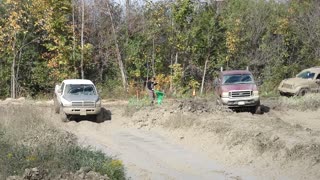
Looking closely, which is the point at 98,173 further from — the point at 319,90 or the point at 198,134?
the point at 319,90

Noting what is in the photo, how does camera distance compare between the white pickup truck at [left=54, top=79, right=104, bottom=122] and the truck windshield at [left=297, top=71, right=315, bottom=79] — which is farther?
the truck windshield at [left=297, top=71, right=315, bottom=79]

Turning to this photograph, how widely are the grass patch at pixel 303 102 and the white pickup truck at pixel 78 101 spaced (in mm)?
10084

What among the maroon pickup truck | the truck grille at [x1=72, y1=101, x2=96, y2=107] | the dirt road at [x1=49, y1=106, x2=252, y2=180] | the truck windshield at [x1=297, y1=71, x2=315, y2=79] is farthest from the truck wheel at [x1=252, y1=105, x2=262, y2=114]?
the truck grille at [x1=72, y1=101, x2=96, y2=107]

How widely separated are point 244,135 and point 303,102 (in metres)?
10.9

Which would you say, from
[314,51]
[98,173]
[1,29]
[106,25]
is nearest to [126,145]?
[98,173]

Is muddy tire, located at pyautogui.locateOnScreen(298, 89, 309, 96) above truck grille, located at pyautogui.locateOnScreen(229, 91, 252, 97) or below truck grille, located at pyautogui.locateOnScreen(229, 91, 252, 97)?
below

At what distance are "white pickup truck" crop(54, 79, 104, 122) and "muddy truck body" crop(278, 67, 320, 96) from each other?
40.3 feet

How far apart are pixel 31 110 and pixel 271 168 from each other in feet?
37.6

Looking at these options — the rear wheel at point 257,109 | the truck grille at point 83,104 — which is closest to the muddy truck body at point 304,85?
the rear wheel at point 257,109

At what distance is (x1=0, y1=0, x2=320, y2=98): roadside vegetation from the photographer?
3014 centimetres

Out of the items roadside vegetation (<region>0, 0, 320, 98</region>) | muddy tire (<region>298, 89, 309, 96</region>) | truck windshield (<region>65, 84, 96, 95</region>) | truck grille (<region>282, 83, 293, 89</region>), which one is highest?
roadside vegetation (<region>0, 0, 320, 98</region>)

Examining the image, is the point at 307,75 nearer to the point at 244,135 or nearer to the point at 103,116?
the point at 103,116

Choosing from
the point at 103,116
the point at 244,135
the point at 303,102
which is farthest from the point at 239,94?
the point at 244,135

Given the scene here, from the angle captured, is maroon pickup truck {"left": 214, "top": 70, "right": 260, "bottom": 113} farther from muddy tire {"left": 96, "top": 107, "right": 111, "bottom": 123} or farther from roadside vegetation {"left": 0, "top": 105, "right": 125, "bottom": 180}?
roadside vegetation {"left": 0, "top": 105, "right": 125, "bottom": 180}
